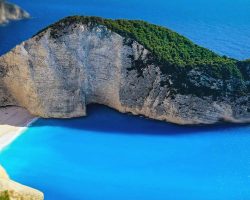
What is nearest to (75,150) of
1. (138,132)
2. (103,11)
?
(138,132)

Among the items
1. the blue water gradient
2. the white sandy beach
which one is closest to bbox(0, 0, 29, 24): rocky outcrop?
the white sandy beach

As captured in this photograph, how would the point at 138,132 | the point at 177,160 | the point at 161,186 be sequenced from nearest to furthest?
the point at 161,186 → the point at 177,160 → the point at 138,132

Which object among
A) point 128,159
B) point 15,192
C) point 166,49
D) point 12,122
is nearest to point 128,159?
point 128,159

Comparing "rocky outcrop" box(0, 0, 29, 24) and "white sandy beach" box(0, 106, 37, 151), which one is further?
"rocky outcrop" box(0, 0, 29, 24)

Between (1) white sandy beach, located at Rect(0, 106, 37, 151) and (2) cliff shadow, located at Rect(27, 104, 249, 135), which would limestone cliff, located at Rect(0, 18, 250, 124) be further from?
(1) white sandy beach, located at Rect(0, 106, 37, 151)

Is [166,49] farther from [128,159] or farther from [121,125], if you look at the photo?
[128,159]

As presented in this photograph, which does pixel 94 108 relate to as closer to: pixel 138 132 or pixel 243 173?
pixel 138 132
